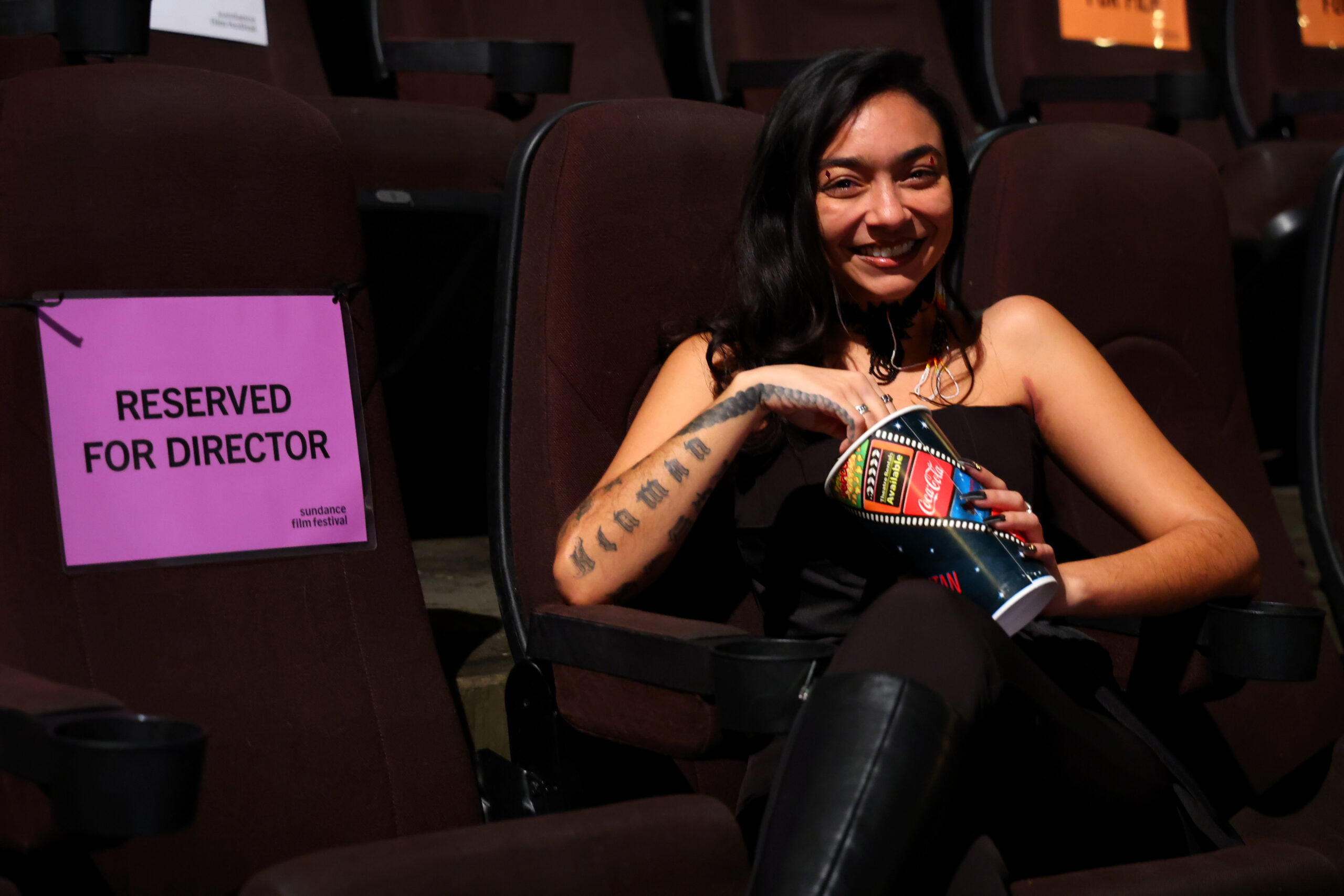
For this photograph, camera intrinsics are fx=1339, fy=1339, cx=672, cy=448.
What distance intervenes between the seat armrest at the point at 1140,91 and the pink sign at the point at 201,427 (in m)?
1.58

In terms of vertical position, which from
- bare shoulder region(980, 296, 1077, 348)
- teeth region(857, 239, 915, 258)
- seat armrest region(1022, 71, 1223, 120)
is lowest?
bare shoulder region(980, 296, 1077, 348)

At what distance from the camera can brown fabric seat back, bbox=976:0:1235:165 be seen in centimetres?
243

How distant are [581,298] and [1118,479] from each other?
490 mm

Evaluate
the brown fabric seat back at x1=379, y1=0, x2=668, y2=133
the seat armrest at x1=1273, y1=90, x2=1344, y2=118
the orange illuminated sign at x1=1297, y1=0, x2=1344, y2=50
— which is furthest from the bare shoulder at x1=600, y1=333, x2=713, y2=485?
the orange illuminated sign at x1=1297, y1=0, x2=1344, y2=50

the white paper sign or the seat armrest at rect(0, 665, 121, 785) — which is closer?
the seat armrest at rect(0, 665, 121, 785)

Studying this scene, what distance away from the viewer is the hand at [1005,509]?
0.83 m

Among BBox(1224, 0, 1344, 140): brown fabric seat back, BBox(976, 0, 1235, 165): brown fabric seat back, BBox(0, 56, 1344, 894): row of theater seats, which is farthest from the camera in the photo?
BBox(1224, 0, 1344, 140): brown fabric seat back

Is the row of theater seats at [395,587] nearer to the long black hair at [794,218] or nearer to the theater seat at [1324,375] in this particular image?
the long black hair at [794,218]

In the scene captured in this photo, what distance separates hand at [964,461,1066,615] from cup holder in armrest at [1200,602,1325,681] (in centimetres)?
25

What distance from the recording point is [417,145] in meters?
1.62

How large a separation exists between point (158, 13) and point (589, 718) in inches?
50.0

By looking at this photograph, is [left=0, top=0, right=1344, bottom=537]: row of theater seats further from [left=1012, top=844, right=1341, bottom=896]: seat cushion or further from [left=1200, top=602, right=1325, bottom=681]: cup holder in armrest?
[left=1012, top=844, right=1341, bottom=896]: seat cushion

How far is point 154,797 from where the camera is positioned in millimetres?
661

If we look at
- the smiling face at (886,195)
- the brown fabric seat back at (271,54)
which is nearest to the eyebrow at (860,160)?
the smiling face at (886,195)
